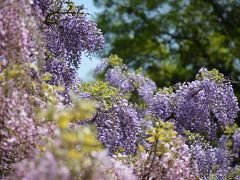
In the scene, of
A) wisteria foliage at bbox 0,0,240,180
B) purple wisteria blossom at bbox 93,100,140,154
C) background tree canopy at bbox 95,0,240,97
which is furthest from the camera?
background tree canopy at bbox 95,0,240,97

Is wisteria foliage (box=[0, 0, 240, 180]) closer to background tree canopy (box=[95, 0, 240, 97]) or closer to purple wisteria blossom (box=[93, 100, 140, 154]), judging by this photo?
purple wisteria blossom (box=[93, 100, 140, 154])

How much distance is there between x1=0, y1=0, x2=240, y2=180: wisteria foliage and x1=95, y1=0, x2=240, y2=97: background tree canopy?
14554 millimetres

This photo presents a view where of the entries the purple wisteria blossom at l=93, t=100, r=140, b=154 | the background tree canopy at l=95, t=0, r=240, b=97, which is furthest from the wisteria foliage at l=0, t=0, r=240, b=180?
the background tree canopy at l=95, t=0, r=240, b=97

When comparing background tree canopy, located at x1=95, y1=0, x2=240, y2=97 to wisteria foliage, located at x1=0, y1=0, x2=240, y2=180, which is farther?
background tree canopy, located at x1=95, y1=0, x2=240, y2=97

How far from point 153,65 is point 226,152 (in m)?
20.6

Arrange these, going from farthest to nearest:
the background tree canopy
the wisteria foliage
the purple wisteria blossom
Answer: the background tree canopy, the purple wisteria blossom, the wisteria foliage

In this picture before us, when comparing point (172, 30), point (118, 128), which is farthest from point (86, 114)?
point (172, 30)

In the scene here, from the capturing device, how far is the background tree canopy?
99.7ft

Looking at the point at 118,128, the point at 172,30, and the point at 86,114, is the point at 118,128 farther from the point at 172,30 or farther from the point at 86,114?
the point at 172,30

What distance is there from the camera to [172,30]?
103 ft

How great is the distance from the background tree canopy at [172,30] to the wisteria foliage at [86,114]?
14554mm

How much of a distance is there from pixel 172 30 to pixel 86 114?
2605 cm

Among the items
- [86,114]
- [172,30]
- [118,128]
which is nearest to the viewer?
[86,114]

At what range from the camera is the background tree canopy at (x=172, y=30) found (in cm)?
3038
